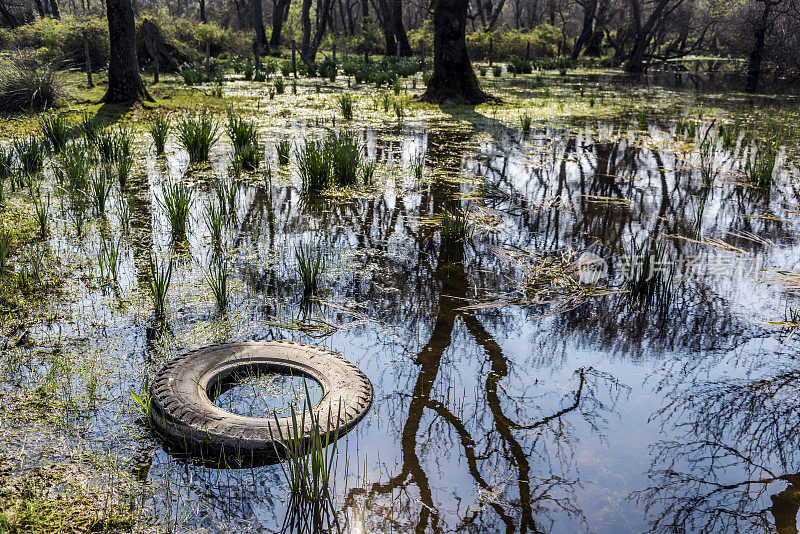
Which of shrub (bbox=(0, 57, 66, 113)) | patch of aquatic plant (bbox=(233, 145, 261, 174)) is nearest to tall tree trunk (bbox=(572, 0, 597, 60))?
shrub (bbox=(0, 57, 66, 113))

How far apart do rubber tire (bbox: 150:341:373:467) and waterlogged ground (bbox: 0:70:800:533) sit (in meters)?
0.08

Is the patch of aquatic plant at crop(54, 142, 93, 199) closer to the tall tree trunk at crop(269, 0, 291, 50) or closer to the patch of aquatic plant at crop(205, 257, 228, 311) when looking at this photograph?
A: the patch of aquatic plant at crop(205, 257, 228, 311)

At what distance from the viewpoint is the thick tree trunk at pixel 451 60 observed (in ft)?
41.2

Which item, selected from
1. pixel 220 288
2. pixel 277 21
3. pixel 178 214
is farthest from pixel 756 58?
pixel 277 21

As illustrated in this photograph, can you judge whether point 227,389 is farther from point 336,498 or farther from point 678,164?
point 678,164

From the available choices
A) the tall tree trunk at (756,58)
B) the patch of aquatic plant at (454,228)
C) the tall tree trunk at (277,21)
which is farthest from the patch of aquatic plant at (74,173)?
the tall tree trunk at (277,21)

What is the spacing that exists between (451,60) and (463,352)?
10671mm

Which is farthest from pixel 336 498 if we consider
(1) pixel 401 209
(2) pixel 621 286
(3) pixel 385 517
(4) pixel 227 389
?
(1) pixel 401 209

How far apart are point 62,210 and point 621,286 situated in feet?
15.4

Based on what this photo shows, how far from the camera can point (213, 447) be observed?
245 cm

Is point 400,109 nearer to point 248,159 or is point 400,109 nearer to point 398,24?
point 248,159

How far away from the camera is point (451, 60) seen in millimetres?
12914

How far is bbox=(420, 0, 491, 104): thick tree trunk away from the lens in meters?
12.6

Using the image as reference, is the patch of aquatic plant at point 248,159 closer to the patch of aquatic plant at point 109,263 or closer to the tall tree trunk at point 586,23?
the patch of aquatic plant at point 109,263
